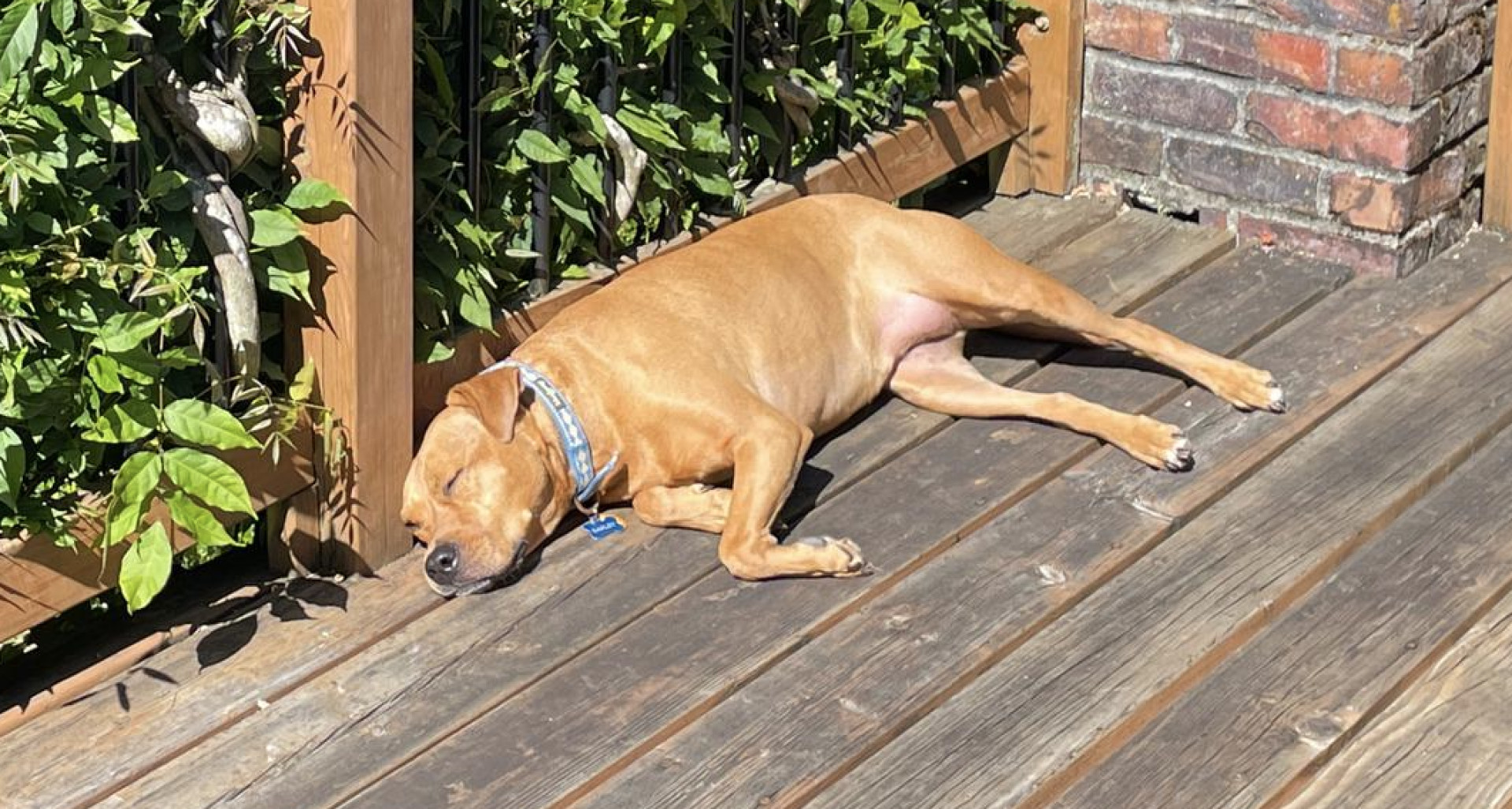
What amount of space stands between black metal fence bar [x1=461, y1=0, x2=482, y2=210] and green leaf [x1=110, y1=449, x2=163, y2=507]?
0.87 m

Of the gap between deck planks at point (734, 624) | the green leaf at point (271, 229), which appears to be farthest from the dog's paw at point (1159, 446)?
the green leaf at point (271, 229)

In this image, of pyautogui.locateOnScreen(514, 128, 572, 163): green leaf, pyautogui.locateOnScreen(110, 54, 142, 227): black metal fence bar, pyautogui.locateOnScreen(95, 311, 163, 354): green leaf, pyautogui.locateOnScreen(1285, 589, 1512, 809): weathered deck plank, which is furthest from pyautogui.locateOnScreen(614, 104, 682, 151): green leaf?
pyautogui.locateOnScreen(1285, 589, 1512, 809): weathered deck plank

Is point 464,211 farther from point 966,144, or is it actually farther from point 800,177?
point 966,144

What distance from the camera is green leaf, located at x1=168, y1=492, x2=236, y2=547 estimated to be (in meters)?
3.92

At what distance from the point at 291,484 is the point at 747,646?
891mm

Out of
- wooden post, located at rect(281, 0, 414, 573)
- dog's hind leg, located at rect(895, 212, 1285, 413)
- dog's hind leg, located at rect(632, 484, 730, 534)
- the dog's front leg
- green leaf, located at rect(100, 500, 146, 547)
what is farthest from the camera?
dog's hind leg, located at rect(895, 212, 1285, 413)

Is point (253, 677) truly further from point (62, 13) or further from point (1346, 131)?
point (1346, 131)

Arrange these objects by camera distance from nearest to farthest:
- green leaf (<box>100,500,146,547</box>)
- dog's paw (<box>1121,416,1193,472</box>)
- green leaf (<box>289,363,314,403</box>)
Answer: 1. green leaf (<box>100,500,146,547</box>)
2. green leaf (<box>289,363,314,403</box>)
3. dog's paw (<box>1121,416,1193,472</box>)

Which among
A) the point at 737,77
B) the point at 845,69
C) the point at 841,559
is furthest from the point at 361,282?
the point at 845,69

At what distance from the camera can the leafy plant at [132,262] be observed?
12.0 ft

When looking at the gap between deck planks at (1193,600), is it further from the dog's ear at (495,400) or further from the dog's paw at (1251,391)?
the dog's ear at (495,400)

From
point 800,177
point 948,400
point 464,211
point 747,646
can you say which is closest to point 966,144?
point 800,177

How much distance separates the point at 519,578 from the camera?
439cm

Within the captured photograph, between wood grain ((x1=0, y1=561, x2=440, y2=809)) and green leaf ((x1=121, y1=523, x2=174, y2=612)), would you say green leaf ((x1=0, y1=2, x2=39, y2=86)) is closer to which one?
green leaf ((x1=121, y1=523, x2=174, y2=612))
